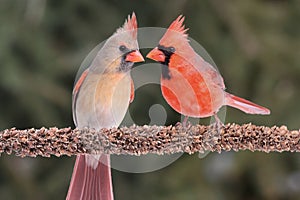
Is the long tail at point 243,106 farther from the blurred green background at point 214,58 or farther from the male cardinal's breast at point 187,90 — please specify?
the blurred green background at point 214,58

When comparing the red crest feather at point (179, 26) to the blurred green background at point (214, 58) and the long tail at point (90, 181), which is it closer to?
the long tail at point (90, 181)

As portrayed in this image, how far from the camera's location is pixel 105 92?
Result: 31 cm

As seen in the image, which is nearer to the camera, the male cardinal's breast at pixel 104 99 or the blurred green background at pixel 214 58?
the male cardinal's breast at pixel 104 99

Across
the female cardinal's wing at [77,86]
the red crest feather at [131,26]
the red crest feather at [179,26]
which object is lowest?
the female cardinal's wing at [77,86]

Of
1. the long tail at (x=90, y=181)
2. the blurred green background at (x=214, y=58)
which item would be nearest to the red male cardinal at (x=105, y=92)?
the long tail at (x=90, y=181)

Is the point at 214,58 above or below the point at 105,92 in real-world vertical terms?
above

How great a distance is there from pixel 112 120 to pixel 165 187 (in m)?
1.07

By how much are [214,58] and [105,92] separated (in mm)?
835

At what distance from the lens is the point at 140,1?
103cm

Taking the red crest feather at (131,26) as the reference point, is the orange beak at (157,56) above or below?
below

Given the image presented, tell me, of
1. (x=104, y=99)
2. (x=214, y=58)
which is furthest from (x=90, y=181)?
(x=214, y=58)

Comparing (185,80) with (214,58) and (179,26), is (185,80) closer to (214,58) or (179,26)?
(179,26)

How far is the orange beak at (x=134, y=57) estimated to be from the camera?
31 cm

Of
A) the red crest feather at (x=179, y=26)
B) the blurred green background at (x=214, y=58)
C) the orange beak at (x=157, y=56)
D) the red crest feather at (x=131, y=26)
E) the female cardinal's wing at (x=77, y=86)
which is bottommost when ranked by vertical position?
the female cardinal's wing at (x=77, y=86)
